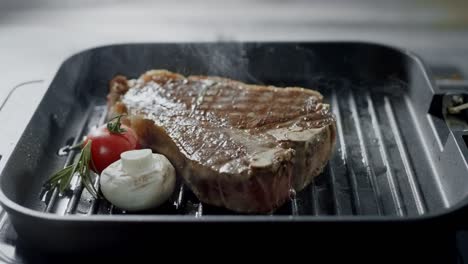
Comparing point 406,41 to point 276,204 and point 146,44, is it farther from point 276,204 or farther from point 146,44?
point 276,204

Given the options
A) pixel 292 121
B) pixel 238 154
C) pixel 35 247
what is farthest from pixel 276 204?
pixel 35 247

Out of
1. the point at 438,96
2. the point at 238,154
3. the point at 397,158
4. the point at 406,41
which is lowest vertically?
the point at 406,41

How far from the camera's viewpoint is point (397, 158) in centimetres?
245

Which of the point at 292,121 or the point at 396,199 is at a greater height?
the point at 292,121

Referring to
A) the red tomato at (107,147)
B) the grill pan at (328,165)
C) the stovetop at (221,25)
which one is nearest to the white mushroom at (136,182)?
the grill pan at (328,165)

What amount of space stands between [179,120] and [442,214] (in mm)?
1138

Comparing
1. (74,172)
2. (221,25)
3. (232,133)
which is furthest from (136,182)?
(221,25)

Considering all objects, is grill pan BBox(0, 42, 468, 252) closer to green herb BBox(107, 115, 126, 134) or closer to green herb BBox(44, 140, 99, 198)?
green herb BBox(44, 140, 99, 198)

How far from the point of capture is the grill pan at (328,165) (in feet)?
5.68

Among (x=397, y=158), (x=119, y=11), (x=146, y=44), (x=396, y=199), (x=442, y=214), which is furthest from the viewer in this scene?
(x=119, y=11)

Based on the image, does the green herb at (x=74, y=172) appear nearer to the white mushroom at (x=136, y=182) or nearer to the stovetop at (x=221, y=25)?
the white mushroom at (x=136, y=182)

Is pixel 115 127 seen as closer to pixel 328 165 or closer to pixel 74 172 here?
pixel 74 172

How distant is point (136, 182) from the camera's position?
6.65 feet

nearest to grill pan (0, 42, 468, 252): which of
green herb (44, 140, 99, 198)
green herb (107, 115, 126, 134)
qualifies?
green herb (44, 140, 99, 198)
